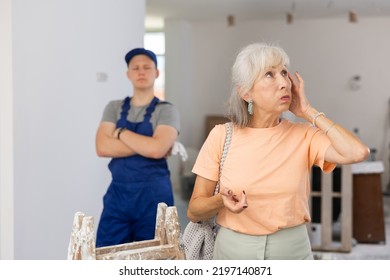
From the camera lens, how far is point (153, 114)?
2.45 meters

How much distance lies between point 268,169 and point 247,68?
0.93ft

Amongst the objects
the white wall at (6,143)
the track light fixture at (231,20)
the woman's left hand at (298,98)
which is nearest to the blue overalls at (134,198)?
the white wall at (6,143)

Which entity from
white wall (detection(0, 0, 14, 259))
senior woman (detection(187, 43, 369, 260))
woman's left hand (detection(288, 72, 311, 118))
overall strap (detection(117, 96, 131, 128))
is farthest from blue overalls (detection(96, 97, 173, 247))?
woman's left hand (detection(288, 72, 311, 118))

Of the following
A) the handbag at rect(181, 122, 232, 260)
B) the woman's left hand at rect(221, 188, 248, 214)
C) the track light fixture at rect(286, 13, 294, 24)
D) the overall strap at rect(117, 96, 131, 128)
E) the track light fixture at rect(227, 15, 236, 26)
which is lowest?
the handbag at rect(181, 122, 232, 260)

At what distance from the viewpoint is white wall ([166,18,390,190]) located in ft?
21.8

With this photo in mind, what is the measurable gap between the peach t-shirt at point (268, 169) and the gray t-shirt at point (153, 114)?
0.84m

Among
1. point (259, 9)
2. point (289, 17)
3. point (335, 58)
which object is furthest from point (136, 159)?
point (335, 58)

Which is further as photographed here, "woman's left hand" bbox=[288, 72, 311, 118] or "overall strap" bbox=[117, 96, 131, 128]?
"overall strap" bbox=[117, 96, 131, 128]

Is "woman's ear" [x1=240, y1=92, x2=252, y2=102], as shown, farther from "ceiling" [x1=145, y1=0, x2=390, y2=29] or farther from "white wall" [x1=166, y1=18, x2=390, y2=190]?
"white wall" [x1=166, y1=18, x2=390, y2=190]

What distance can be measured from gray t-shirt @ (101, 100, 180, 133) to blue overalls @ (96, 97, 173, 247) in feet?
0.06

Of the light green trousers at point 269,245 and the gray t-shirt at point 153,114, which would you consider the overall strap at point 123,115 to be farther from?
the light green trousers at point 269,245

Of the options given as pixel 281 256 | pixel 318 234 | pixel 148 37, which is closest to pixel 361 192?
pixel 318 234

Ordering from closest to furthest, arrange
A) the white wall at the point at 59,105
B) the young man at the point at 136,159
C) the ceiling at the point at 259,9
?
A: the young man at the point at 136,159, the white wall at the point at 59,105, the ceiling at the point at 259,9

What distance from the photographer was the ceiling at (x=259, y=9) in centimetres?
592
